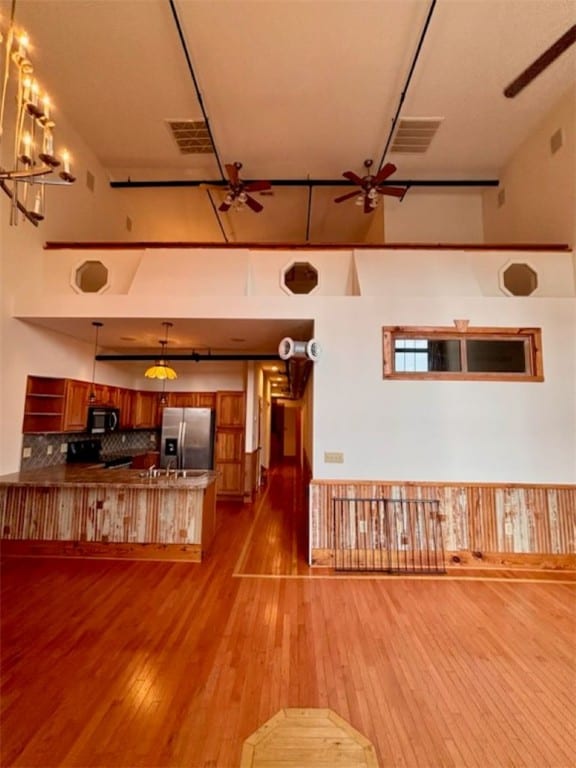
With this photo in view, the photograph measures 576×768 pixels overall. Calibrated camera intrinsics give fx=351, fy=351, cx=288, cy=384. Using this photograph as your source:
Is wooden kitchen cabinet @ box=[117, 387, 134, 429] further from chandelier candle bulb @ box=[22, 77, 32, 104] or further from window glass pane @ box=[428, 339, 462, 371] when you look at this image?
window glass pane @ box=[428, 339, 462, 371]

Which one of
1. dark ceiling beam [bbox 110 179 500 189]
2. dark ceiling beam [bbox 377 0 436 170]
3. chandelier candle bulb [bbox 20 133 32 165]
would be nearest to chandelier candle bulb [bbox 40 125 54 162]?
chandelier candle bulb [bbox 20 133 32 165]

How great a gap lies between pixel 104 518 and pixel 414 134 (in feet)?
23.1

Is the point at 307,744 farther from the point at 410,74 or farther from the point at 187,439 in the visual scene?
the point at 410,74

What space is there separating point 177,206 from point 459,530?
7795 millimetres

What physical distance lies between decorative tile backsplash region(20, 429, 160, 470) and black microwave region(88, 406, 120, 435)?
24 centimetres

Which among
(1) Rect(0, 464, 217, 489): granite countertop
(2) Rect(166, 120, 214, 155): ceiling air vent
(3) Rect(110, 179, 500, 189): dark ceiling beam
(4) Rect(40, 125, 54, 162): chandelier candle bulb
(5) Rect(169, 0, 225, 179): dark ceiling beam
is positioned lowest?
(1) Rect(0, 464, 217, 489): granite countertop

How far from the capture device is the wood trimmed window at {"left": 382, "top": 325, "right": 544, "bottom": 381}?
13.9ft

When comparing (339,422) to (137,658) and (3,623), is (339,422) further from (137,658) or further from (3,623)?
(3,623)

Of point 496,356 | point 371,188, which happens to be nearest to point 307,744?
point 496,356

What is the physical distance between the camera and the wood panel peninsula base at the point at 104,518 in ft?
13.3

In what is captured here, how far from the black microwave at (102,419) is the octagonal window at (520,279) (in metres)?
6.51

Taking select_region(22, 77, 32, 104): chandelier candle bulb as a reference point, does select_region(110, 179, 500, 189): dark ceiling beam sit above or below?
above

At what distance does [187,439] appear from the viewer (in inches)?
275

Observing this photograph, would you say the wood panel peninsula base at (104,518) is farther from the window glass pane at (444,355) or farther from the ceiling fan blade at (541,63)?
the ceiling fan blade at (541,63)
